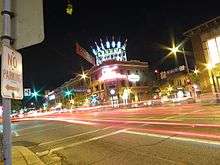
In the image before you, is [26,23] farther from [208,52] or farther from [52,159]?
[208,52]

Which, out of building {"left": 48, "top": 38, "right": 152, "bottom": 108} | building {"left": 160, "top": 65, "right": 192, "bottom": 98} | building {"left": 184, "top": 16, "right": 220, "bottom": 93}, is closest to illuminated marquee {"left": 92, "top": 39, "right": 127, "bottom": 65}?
→ building {"left": 48, "top": 38, "right": 152, "bottom": 108}

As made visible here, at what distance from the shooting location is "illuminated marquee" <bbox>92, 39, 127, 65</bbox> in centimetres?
9631

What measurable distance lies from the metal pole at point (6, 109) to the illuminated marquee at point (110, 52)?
9263 cm

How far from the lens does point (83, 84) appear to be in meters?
102

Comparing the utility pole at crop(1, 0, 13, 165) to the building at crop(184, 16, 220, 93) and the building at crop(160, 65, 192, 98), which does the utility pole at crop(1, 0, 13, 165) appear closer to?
the building at crop(184, 16, 220, 93)

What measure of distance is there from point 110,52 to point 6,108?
312 ft

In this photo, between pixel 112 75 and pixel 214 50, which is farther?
pixel 112 75

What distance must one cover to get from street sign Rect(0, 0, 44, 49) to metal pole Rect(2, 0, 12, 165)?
10 cm

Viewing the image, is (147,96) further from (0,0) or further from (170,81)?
(0,0)

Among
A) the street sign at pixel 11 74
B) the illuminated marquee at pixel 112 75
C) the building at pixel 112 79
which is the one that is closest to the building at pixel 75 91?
the building at pixel 112 79

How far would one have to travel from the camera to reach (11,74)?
2934 millimetres

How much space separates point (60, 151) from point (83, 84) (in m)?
92.7

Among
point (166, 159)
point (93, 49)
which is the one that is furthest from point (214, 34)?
point (93, 49)

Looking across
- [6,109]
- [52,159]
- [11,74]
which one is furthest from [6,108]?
[52,159]
